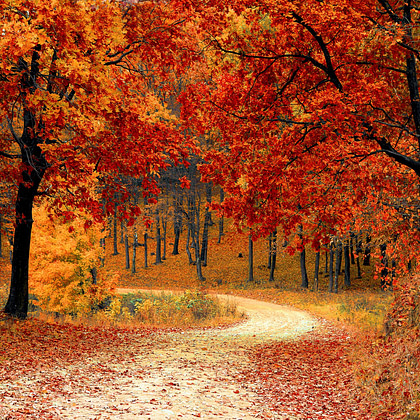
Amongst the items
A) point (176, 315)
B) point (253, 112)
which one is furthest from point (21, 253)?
point (253, 112)

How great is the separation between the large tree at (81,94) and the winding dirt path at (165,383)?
3551 mm

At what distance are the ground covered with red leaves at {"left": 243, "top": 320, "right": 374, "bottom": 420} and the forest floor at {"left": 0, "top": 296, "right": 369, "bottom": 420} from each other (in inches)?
0.7

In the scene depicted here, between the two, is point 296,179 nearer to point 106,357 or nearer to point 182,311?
point 106,357

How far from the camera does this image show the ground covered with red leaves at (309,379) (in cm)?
673

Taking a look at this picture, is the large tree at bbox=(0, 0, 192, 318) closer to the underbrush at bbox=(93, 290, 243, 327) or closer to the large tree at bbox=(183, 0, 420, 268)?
the large tree at bbox=(183, 0, 420, 268)

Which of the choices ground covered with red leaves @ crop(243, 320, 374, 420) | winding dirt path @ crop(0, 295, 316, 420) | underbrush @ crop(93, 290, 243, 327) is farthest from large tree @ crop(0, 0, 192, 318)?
underbrush @ crop(93, 290, 243, 327)

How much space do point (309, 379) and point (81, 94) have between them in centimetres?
709

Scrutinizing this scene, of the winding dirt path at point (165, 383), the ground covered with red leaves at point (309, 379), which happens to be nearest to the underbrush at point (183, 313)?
the winding dirt path at point (165, 383)

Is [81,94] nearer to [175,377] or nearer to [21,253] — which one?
[175,377]

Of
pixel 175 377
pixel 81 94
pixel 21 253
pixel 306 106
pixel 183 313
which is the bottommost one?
pixel 183 313

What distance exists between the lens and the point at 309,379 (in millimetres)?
8492

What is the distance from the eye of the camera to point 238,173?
9.27 meters

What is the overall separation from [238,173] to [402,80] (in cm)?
436

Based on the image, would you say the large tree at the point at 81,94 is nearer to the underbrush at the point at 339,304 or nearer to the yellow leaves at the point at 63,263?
the yellow leaves at the point at 63,263
